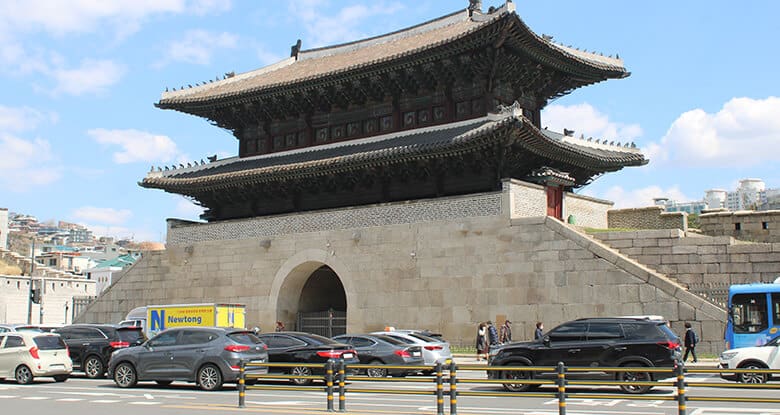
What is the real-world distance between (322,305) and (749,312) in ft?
65.7

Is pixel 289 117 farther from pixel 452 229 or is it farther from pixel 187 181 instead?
pixel 452 229

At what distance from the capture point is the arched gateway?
104 feet

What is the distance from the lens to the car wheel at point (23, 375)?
19594mm

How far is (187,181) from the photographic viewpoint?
35281 millimetres

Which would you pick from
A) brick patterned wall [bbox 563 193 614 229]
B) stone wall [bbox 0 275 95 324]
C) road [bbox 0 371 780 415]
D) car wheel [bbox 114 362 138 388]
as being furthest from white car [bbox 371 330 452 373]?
stone wall [bbox 0 275 95 324]

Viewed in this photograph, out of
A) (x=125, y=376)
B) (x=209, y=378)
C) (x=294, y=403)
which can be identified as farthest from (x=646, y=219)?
(x=125, y=376)

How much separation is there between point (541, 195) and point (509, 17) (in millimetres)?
6430

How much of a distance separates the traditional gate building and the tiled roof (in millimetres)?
87

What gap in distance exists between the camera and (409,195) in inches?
1215

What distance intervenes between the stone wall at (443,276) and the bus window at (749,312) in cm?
264

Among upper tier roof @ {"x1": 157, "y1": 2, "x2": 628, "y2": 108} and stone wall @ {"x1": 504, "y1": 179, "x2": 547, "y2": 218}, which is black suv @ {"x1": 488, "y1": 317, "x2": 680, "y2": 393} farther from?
upper tier roof @ {"x1": 157, "y1": 2, "x2": 628, "y2": 108}

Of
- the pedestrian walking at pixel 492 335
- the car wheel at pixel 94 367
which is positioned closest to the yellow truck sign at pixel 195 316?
the car wheel at pixel 94 367

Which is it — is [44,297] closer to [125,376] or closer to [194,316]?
[194,316]

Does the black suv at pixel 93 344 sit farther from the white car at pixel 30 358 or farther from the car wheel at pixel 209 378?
the car wheel at pixel 209 378
